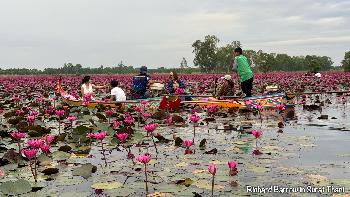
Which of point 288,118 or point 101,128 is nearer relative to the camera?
point 101,128

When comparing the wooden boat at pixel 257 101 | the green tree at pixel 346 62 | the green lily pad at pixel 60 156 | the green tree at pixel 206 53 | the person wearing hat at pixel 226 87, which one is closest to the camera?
the green lily pad at pixel 60 156

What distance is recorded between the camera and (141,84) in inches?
585

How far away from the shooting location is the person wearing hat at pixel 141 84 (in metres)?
14.8

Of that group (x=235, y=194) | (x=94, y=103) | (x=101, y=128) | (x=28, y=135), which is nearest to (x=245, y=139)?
(x=101, y=128)

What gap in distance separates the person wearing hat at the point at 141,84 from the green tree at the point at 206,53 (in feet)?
309

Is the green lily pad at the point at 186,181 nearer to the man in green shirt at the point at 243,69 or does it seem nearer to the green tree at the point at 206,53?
the man in green shirt at the point at 243,69

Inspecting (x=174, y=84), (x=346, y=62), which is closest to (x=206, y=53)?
(x=346, y=62)

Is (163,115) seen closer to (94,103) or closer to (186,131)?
(186,131)

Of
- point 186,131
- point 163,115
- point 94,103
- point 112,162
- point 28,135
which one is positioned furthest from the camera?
point 94,103

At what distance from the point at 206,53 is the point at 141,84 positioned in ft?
312

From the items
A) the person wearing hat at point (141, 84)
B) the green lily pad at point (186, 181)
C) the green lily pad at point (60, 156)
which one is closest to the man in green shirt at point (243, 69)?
the person wearing hat at point (141, 84)

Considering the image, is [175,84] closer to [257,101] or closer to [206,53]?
[257,101]

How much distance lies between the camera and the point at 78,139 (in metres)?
7.80

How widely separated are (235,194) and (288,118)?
25.0 feet
